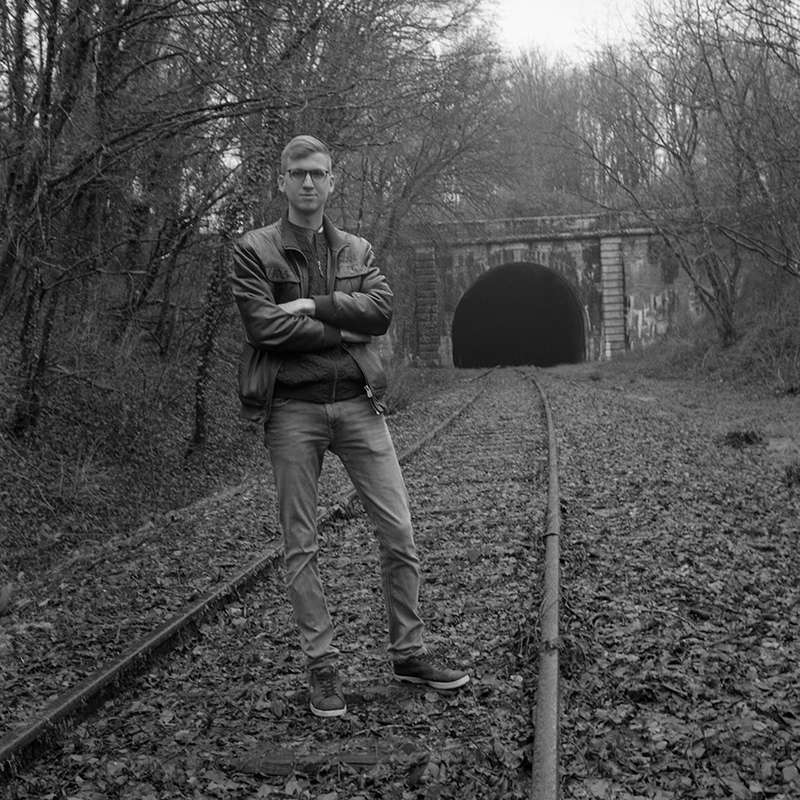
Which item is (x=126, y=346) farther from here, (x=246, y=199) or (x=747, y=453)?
(x=747, y=453)

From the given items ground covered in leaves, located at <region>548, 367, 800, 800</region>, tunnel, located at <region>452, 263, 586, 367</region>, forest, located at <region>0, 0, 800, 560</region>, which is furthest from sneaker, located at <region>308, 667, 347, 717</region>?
tunnel, located at <region>452, 263, 586, 367</region>

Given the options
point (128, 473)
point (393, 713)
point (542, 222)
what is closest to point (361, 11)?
point (128, 473)

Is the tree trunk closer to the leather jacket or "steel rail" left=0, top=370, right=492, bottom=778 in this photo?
"steel rail" left=0, top=370, right=492, bottom=778

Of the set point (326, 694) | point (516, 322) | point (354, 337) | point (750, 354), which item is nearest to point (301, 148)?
point (354, 337)

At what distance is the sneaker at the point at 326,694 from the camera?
12.5 ft

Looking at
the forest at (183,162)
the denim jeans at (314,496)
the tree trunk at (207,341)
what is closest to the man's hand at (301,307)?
the denim jeans at (314,496)

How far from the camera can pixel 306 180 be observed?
3838 millimetres

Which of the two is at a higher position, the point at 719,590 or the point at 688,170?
the point at 688,170

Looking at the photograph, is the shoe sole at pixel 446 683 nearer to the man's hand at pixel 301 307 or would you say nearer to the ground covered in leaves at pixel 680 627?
the ground covered in leaves at pixel 680 627

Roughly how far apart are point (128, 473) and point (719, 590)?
Result: 282 inches

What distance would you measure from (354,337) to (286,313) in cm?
31

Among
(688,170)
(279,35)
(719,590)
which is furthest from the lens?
(688,170)

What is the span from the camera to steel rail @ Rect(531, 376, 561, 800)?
9.83 feet

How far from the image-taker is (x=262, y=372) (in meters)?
3.81
